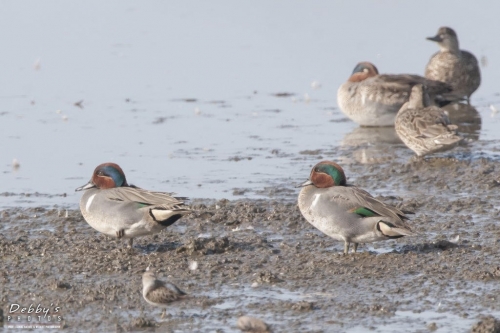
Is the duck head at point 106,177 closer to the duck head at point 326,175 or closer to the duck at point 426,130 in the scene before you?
the duck head at point 326,175

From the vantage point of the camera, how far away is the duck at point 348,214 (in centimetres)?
744

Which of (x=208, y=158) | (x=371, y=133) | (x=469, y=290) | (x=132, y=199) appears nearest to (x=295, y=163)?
(x=208, y=158)

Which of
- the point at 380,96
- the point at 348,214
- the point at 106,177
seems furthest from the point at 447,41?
the point at 106,177

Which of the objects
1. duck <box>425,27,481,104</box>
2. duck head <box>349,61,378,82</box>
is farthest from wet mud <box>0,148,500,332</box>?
duck <box>425,27,481,104</box>

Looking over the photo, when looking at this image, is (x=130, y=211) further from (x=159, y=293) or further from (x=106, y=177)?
(x=159, y=293)

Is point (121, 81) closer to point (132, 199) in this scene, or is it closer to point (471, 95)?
point (471, 95)

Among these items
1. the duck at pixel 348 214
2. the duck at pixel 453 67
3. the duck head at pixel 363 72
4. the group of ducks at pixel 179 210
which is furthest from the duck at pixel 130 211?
the duck at pixel 453 67

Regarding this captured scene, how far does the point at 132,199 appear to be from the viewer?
307 inches

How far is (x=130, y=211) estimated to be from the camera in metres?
7.70

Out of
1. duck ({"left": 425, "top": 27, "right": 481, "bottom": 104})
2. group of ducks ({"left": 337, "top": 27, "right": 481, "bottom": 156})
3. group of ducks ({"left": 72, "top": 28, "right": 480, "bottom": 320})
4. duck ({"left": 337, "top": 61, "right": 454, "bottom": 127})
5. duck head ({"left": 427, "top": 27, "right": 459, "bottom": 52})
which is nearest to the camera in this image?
group of ducks ({"left": 72, "top": 28, "right": 480, "bottom": 320})

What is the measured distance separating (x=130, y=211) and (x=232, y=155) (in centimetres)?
361

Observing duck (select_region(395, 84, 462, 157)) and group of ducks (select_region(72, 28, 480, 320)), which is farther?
duck (select_region(395, 84, 462, 157))

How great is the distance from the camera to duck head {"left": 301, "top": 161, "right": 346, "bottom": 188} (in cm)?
789

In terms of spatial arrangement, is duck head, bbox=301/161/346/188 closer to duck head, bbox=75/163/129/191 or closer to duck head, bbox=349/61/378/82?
duck head, bbox=75/163/129/191
